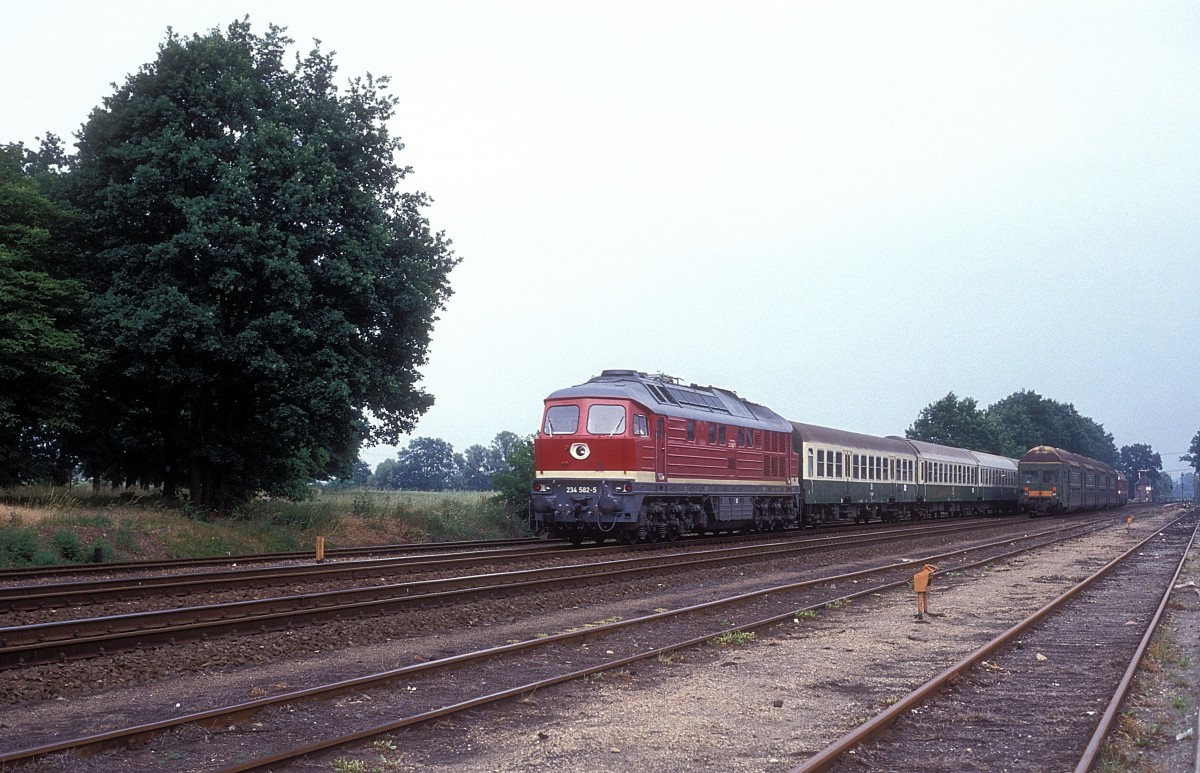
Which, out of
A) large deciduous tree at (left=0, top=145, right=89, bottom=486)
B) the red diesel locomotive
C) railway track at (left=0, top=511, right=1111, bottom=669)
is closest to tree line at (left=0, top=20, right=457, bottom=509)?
large deciduous tree at (left=0, top=145, right=89, bottom=486)

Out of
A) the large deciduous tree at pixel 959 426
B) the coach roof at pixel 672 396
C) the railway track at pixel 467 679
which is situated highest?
the large deciduous tree at pixel 959 426

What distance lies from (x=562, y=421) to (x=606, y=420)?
48.9 inches

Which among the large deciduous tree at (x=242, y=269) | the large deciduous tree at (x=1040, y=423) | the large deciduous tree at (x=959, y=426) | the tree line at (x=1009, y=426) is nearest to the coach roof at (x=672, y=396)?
the large deciduous tree at (x=242, y=269)

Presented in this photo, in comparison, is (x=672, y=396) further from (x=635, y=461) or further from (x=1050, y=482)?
(x=1050, y=482)

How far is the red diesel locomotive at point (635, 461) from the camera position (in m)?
23.2

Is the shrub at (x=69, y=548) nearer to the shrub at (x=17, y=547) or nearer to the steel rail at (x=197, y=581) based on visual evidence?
the shrub at (x=17, y=547)

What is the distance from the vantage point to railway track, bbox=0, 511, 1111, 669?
1059cm

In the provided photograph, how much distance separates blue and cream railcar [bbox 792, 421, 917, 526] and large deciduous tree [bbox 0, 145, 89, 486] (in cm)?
2168

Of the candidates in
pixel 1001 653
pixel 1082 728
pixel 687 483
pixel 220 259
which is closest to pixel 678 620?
pixel 1001 653

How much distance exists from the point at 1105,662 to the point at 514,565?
11.8 metres

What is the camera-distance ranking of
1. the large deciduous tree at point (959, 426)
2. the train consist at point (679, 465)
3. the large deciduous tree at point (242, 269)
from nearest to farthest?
the train consist at point (679, 465), the large deciduous tree at point (242, 269), the large deciduous tree at point (959, 426)

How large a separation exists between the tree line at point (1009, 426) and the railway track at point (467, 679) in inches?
3259

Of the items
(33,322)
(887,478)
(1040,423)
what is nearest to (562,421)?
(33,322)

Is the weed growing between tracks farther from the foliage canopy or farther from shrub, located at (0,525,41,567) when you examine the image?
the foliage canopy
